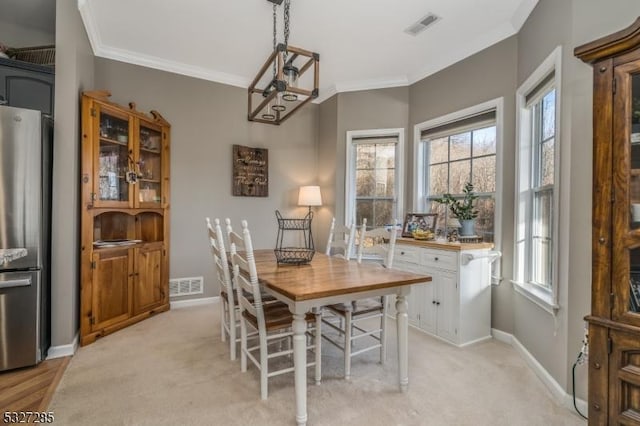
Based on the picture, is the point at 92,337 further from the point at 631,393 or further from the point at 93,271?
the point at 631,393

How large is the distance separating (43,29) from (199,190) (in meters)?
2.14

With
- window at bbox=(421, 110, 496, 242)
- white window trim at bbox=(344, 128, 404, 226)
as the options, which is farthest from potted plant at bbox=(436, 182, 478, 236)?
white window trim at bbox=(344, 128, 404, 226)

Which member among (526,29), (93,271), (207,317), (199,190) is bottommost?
(207,317)

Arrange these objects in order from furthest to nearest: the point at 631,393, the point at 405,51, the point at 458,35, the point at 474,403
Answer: the point at 405,51
the point at 458,35
the point at 474,403
the point at 631,393

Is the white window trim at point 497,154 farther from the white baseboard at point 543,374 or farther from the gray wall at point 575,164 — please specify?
the gray wall at point 575,164

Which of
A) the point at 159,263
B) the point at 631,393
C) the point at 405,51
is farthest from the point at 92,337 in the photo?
the point at 405,51

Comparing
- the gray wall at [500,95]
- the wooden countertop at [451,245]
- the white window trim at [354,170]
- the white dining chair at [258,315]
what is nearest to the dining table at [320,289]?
the white dining chair at [258,315]

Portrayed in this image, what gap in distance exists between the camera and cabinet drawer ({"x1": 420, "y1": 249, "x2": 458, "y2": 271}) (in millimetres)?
2955

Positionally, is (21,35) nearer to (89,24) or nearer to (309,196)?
(89,24)

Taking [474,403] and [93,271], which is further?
[93,271]

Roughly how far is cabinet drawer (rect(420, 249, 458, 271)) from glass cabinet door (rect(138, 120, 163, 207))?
2990 millimetres

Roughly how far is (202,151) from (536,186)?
3.66 m

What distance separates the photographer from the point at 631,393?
4.36 ft

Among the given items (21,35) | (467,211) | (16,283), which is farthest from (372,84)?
(16,283)
